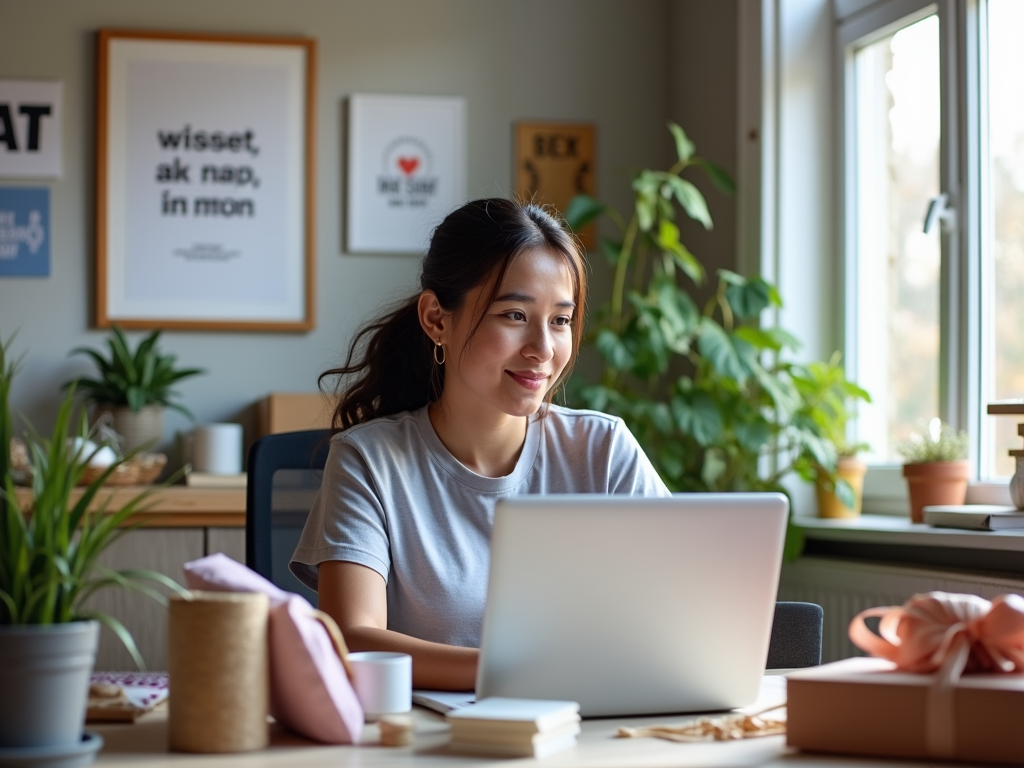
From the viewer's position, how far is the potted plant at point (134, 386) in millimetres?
3381

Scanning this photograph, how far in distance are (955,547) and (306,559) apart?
1.47m

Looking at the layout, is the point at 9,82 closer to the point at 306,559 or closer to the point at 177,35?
the point at 177,35

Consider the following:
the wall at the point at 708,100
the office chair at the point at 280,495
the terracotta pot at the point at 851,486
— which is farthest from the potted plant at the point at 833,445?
the office chair at the point at 280,495

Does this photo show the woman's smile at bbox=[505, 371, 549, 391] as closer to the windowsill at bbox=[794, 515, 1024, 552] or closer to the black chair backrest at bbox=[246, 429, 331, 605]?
the black chair backrest at bbox=[246, 429, 331, 605]

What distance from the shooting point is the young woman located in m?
1.69

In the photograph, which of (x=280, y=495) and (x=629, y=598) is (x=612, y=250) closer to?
(x=280, y=495)

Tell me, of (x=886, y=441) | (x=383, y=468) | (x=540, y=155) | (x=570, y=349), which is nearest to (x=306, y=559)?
(x=383, y=468)

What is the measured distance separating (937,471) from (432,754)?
6.00 ft

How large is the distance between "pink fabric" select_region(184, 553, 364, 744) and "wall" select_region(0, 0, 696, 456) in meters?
2.49

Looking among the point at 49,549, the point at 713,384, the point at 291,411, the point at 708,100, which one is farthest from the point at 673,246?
the point at 49,549

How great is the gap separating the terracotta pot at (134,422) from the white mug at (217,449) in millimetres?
139

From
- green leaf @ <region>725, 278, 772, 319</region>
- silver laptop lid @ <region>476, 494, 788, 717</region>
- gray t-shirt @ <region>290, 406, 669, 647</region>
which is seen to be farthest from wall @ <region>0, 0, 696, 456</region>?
silver laptop lid @ <region>476, 494, 788, 717</region>

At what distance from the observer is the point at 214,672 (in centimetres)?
104

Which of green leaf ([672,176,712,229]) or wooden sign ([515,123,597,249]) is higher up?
wooden sign ([515,123,597,249])
